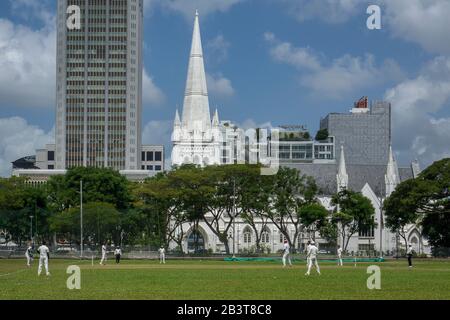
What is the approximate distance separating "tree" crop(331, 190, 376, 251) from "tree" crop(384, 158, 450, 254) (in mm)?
15032

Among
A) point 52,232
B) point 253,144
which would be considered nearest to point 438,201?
point 52,232

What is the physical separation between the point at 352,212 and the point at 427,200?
2494cm

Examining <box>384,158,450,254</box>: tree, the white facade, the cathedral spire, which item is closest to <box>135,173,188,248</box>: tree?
<box>384,158,450,254</box>: tree

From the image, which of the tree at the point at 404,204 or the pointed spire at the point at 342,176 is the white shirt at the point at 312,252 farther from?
the pointed spire at the point at 342,176

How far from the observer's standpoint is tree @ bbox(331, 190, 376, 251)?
12438 cm

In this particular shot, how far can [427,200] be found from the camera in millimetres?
102250

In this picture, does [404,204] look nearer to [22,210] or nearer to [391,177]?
[22,210]

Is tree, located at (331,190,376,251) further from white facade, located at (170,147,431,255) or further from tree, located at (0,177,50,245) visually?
tree, located at (0,177,50,245)

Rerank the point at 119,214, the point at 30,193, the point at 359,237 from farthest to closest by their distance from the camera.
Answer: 1. the point at 359,237
2. the point at 30,193
3. the point at 119,214
